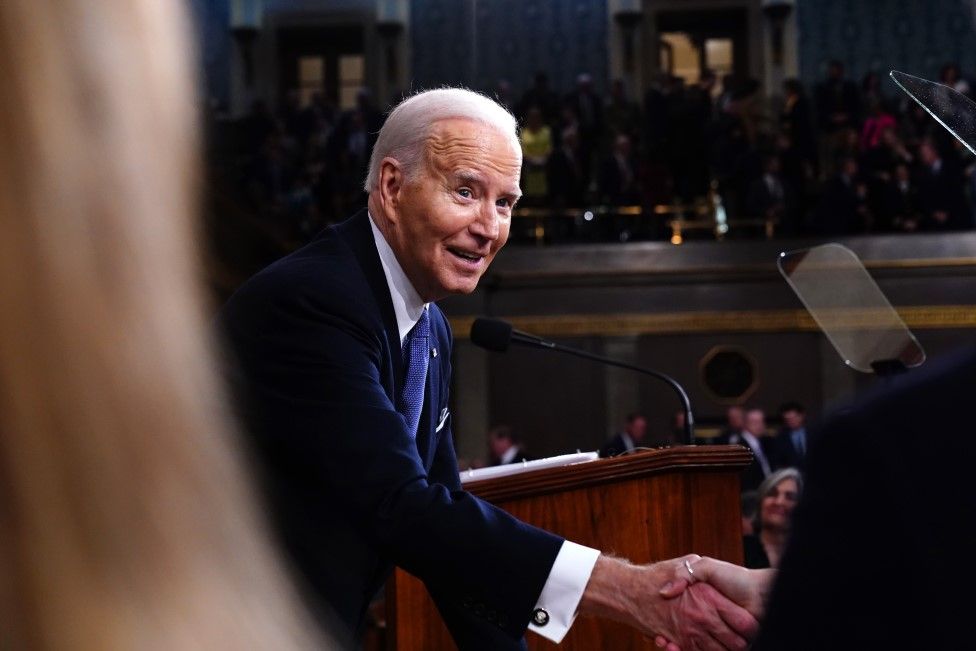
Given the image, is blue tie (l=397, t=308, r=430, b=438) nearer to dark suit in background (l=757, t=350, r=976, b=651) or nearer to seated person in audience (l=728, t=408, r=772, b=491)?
dark suit in background (l=757, t=350, r=976, b=651)

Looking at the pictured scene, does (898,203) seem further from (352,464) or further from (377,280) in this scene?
(352,464)

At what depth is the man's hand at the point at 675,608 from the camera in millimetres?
2037

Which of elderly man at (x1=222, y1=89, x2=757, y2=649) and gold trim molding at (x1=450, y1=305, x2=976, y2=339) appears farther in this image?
gold trim molding at (x1=450, y1=305, x2=976, y2=339)

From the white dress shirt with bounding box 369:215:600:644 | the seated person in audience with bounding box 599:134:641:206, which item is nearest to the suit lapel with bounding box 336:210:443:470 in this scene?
the white dress shirt with bounding box 369:215:600:644

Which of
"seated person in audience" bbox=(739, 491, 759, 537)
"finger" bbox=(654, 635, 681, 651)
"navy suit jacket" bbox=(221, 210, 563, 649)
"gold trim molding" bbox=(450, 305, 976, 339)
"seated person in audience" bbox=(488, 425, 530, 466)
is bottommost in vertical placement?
"seated person in audience" bbox=(488, 425, 530, 466)

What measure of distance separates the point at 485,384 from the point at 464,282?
11.1 metres

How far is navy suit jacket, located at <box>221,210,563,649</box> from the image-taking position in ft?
6.51

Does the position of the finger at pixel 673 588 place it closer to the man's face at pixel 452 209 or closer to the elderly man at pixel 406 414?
the elderly man at pixel 406 414

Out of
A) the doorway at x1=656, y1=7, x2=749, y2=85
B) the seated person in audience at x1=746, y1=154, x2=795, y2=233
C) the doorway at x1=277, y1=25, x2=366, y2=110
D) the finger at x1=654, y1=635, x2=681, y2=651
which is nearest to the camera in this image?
the finger at x1=654, y1=635, x2=681, y2=651

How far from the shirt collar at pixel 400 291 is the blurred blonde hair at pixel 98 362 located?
1809 mm

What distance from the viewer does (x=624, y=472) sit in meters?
2.63

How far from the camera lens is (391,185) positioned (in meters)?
2.56

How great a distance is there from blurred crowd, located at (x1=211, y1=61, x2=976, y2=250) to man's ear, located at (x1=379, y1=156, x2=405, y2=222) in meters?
10.7

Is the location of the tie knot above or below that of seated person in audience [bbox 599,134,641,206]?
below
